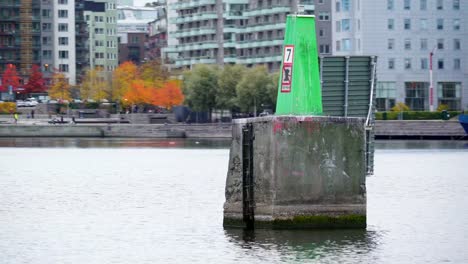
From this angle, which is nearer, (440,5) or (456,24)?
(456,24)

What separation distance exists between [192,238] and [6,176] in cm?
4619

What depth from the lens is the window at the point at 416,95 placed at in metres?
188

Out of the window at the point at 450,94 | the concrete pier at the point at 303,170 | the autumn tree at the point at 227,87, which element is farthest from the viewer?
the autumn tree at the point at 227,87

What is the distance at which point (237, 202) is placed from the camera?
50.7 meters

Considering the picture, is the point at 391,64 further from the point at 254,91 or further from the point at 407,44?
the point at 254,91

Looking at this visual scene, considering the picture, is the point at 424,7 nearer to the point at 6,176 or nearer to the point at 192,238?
the point at 6,176

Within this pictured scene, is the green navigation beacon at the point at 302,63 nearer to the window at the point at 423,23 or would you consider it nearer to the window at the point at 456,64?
the window at the point at 423,23

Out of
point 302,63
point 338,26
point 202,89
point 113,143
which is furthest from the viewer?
point 202,89

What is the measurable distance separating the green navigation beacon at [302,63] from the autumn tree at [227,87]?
469ft

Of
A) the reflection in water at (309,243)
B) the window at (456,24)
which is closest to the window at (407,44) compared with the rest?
the window at (456,24)

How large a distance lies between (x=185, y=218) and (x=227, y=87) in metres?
134

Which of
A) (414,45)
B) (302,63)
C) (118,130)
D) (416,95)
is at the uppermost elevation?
(414,45)

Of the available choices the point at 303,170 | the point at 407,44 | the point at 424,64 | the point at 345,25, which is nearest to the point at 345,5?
the point at 345,25

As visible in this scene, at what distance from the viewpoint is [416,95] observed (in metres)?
188
